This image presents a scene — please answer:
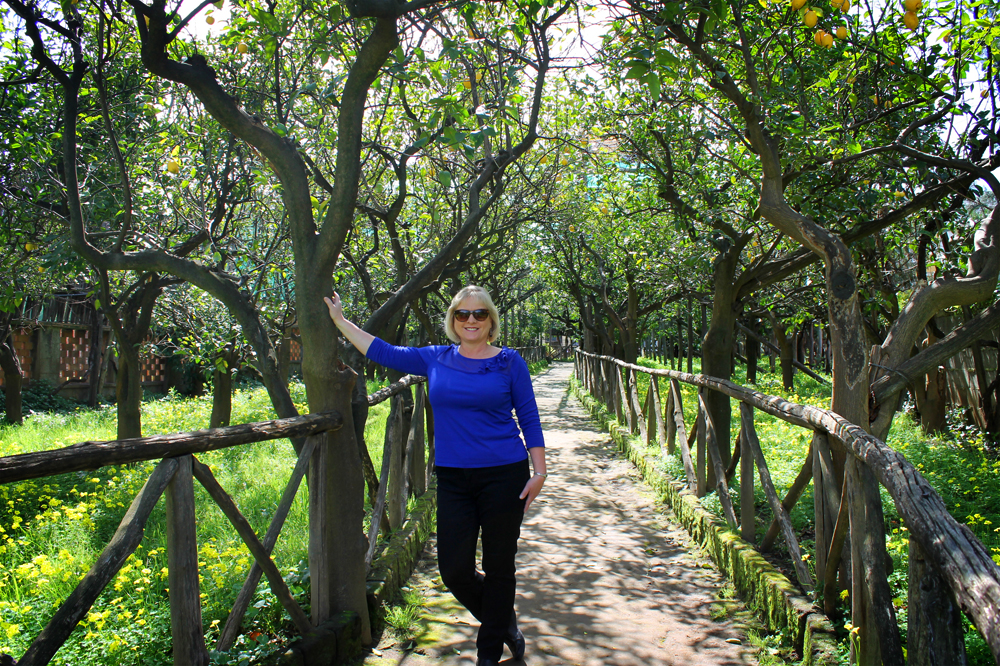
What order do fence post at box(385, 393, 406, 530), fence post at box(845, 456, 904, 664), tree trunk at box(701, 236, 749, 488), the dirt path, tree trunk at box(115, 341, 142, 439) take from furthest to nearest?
1. tree trunk at box(115, 341, 142, 439)
2. tree trunk at box(701, 236, 749, 488)
3. fence post at box(385, 393, 406, 530)
4. the dirt path
5. fence post at box(845, 456, 904, 664)

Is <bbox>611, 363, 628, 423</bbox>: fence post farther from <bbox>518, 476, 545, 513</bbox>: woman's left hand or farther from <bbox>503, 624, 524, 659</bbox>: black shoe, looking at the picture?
<bbox>518, 476, 545, 513</bbox>: woman's left hand

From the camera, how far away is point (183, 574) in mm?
2416

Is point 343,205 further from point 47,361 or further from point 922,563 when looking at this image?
point 47,361

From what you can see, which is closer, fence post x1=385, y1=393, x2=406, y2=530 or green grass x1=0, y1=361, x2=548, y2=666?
green grass x1=0, y1=361, x2=548, y2=666

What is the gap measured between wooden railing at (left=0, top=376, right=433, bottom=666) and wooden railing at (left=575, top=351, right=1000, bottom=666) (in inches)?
90.5

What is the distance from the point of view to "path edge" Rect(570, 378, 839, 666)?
10.5 ft

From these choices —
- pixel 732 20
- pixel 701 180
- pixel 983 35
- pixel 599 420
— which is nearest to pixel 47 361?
pixel 599 420

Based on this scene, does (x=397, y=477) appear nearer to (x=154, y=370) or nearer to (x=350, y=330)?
(x=350, y=330)

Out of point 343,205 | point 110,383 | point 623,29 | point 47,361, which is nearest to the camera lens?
point 343,205

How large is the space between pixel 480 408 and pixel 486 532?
23.1 inches

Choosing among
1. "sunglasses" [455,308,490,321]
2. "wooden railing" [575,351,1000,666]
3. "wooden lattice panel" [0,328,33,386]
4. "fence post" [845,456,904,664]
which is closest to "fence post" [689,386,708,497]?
"wooden railing" [575,351,1000,666]

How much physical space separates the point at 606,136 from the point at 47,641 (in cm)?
769

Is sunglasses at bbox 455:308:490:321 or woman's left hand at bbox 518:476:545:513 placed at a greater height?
sunglasses at bbox 455:308:490:321

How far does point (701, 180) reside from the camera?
754 centimetres
